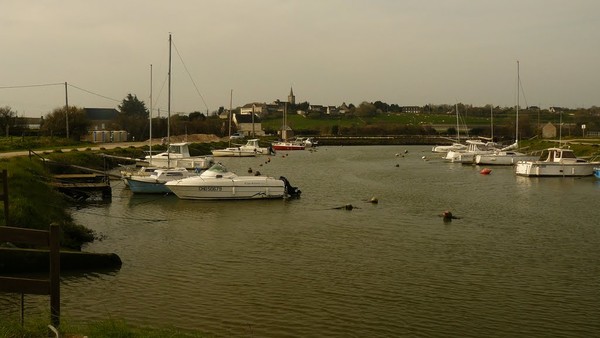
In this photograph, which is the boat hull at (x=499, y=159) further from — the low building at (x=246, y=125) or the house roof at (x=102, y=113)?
the low building at (x=246, y=125)

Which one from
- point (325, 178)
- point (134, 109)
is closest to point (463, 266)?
point (325, 178)

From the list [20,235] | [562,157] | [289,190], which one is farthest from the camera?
[562,157]

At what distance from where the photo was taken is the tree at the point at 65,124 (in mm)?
83688

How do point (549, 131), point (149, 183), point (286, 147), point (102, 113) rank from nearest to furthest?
point (149, 183) → point (286, 147) → point (549, 131) → point (102, 113)

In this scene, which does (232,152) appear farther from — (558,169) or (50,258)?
(50,258)

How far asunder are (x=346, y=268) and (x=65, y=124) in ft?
239

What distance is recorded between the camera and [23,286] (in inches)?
418

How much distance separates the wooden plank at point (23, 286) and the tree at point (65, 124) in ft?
252

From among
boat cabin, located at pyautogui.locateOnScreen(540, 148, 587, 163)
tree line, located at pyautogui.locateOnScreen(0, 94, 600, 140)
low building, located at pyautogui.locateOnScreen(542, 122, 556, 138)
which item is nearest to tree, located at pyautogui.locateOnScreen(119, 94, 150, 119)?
tree line, located at pyautogui.locateOnScreen(0, 94, 600, 140)

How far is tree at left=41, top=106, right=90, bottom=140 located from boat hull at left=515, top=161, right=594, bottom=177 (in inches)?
2318

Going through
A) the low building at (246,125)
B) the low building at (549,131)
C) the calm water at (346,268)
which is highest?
the low building at (246,125)

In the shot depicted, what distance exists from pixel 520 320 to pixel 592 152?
60.3 m

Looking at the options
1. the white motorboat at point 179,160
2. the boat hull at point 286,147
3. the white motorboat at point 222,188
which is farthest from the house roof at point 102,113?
the white motorboat at point 222,188

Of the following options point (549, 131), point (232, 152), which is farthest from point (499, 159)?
point (549, 131)
